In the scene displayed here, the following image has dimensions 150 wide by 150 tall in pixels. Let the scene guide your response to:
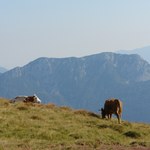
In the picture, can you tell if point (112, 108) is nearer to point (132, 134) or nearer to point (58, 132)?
point (132, 134)

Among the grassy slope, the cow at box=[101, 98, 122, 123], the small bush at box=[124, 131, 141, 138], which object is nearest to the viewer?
the grassy slope

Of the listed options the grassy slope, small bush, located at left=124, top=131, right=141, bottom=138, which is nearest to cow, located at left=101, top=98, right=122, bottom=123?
the grassy slope

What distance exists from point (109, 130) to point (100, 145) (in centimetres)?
824

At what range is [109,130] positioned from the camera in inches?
1144

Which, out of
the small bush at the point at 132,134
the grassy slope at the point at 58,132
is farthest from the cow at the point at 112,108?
the small bush at the point at 132,134

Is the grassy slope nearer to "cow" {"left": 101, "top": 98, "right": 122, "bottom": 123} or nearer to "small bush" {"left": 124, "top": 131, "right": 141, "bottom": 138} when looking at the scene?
"small bush" {"left": 124, "top": 131, "right": 141, "bottom": 138}

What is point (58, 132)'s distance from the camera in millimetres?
26062

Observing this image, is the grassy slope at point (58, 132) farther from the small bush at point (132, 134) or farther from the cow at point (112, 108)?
the cow at point (112, 108)

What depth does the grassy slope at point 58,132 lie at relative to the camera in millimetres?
21031

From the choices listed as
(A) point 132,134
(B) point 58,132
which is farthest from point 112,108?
(B) point 58,132

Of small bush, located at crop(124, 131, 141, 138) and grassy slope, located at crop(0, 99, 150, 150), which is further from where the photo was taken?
small bush, located at crop(124, 131, 141, 138)

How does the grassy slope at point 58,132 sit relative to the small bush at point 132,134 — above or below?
above

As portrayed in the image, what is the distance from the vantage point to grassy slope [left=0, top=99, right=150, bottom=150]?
828 inches

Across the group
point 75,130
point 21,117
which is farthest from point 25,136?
point 21,117
